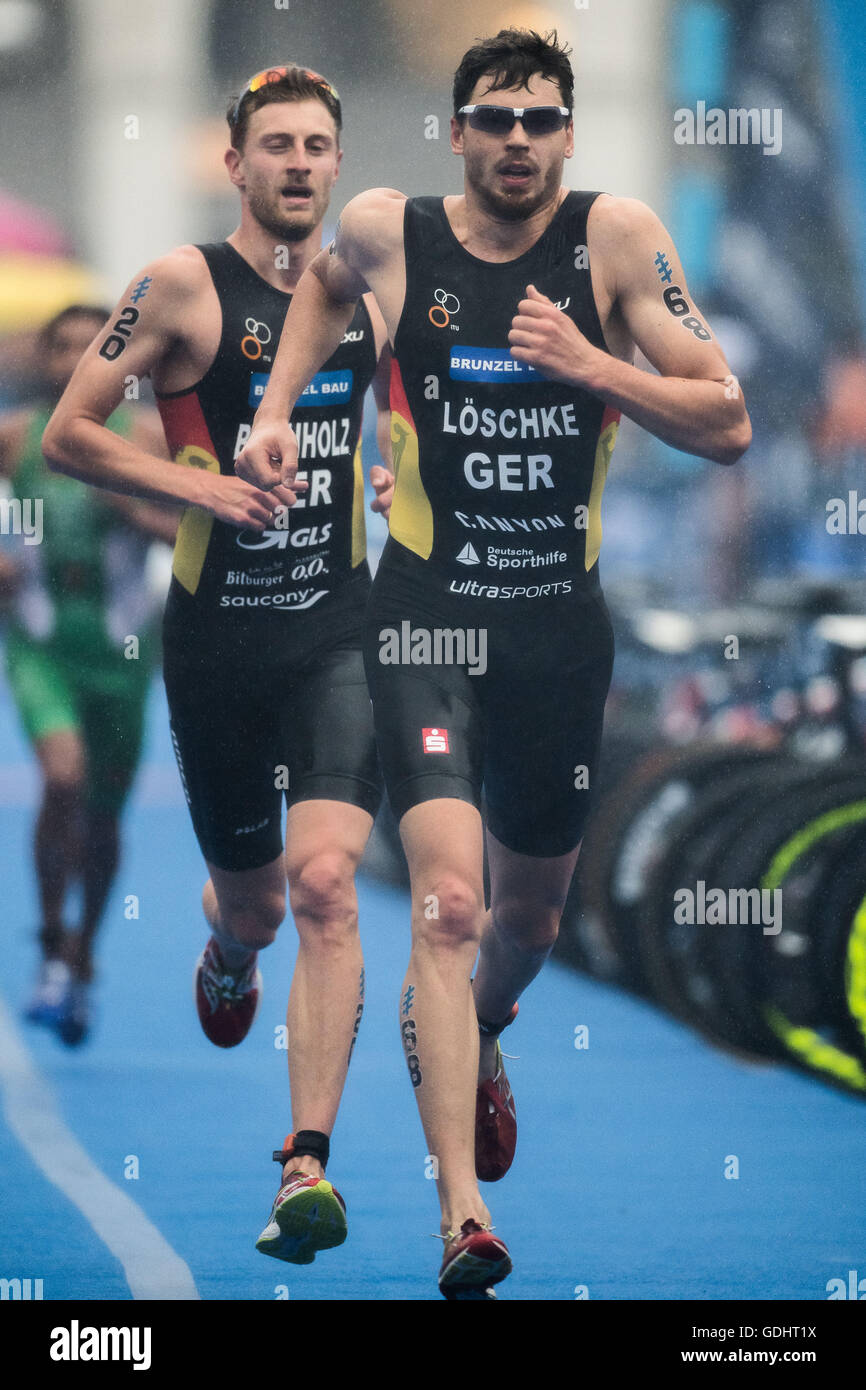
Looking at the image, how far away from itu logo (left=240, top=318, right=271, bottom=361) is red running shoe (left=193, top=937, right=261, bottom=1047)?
5.46 ft

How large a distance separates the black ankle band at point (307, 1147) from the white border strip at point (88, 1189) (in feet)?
1.65

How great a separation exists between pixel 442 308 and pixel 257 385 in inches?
22.7

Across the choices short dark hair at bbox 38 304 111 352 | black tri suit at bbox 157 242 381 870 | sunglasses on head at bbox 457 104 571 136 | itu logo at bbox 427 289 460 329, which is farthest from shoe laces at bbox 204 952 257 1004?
sunglasses on head at bbox 457 104 571 136

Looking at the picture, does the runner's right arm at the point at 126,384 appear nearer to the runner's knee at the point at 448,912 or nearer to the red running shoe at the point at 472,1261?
the runner's knee at the point at 448,912

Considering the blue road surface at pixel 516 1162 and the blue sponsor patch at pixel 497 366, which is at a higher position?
the blue sponsor patch at pixel 497 366

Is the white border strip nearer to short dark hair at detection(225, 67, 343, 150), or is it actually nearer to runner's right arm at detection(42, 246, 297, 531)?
runner's right arm at detection(42, 246, 297, 531)

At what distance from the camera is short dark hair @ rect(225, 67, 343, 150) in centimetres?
503

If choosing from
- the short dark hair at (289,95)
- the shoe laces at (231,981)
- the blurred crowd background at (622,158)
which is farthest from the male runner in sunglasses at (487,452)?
the shoe laces at (231,981)

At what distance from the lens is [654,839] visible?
273 inches

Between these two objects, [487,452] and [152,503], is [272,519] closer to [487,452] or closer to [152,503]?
[487,452]

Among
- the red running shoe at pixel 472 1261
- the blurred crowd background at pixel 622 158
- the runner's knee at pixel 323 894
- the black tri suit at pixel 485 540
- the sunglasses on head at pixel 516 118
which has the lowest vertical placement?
the red running shoe at pixel 472 1261

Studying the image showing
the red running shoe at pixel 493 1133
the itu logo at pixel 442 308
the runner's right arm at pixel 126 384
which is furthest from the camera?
the red running shoe at pixel 493 1133

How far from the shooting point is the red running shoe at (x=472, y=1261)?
13.8 feet
